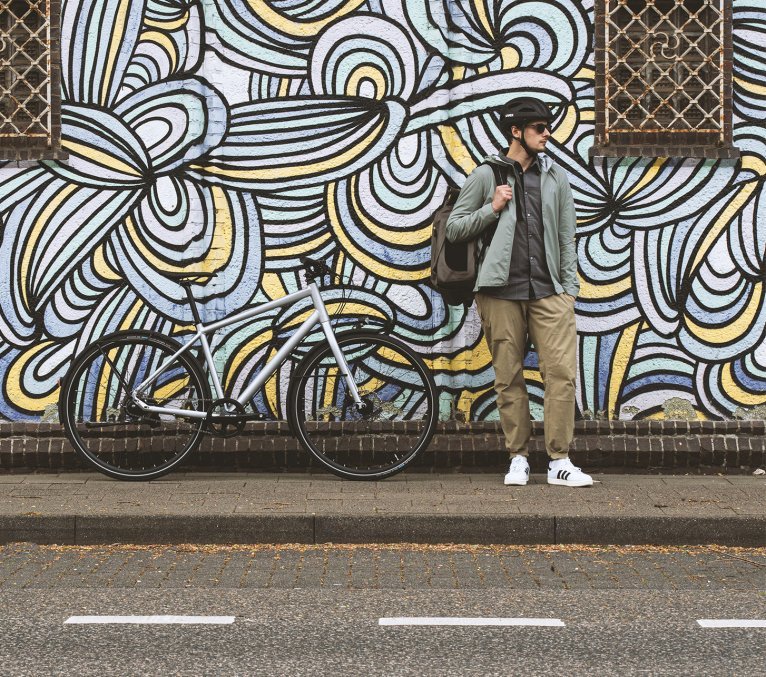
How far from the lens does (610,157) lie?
8.39 m

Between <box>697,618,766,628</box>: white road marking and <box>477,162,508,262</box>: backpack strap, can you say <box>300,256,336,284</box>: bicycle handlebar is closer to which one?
<box>477,162,508,262</box>: backpack strap

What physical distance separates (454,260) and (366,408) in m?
1.01

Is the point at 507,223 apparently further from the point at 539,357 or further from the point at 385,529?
the point at 385,529

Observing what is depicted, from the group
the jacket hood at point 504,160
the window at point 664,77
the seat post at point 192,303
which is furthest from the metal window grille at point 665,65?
the seat post at point 192,303

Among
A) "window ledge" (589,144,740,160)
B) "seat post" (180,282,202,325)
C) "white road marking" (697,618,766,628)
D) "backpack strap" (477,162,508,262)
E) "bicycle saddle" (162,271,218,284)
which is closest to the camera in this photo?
"white road marking" (697,618,766,628)

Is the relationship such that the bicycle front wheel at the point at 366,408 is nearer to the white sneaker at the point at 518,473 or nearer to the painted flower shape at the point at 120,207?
the white sneaker at the point at 518,473

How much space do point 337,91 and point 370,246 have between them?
987 mm

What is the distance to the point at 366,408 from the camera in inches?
312

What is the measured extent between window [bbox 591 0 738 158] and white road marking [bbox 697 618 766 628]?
158 inches

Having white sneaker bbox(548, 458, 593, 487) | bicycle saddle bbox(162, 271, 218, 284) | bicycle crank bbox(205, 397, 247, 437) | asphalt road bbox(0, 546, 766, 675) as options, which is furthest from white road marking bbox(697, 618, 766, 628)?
bicycle saddle bbox(162, 271, 218, 284)

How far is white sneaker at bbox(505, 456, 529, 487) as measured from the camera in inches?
300

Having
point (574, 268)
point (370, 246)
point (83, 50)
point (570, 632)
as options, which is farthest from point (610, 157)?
point (570, 632)

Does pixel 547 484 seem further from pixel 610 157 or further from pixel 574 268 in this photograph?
Result: pixel 610 157

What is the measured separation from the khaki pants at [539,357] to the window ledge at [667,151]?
1.17 meters
